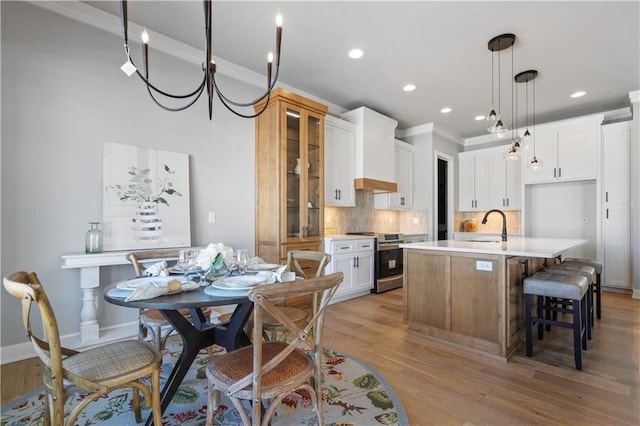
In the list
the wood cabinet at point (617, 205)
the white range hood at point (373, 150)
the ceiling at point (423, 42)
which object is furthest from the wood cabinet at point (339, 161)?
the wood cabinet at point (617, 205)

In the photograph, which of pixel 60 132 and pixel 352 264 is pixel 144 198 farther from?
pixel 352 264

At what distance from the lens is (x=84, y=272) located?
2486mm

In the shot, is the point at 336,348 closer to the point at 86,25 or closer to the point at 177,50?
the point at 177,50

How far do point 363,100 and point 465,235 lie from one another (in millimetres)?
3509

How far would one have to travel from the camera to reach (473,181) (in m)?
6.36

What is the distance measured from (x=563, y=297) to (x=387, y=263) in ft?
8.49

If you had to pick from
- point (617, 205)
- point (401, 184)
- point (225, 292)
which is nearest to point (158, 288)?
point (225, 292)

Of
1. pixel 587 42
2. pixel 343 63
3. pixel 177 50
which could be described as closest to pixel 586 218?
pixel 587 42

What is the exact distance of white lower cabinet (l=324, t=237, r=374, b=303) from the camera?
411 cm

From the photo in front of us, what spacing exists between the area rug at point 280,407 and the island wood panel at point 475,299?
0.99 m

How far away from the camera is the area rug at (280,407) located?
1.72 metres

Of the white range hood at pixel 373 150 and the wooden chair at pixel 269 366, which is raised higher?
the white range hood at pixel 373 150

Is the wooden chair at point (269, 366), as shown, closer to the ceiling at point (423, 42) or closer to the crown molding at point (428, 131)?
the ceiling at point (423, 42)

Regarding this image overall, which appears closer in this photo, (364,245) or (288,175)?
(288,175)
